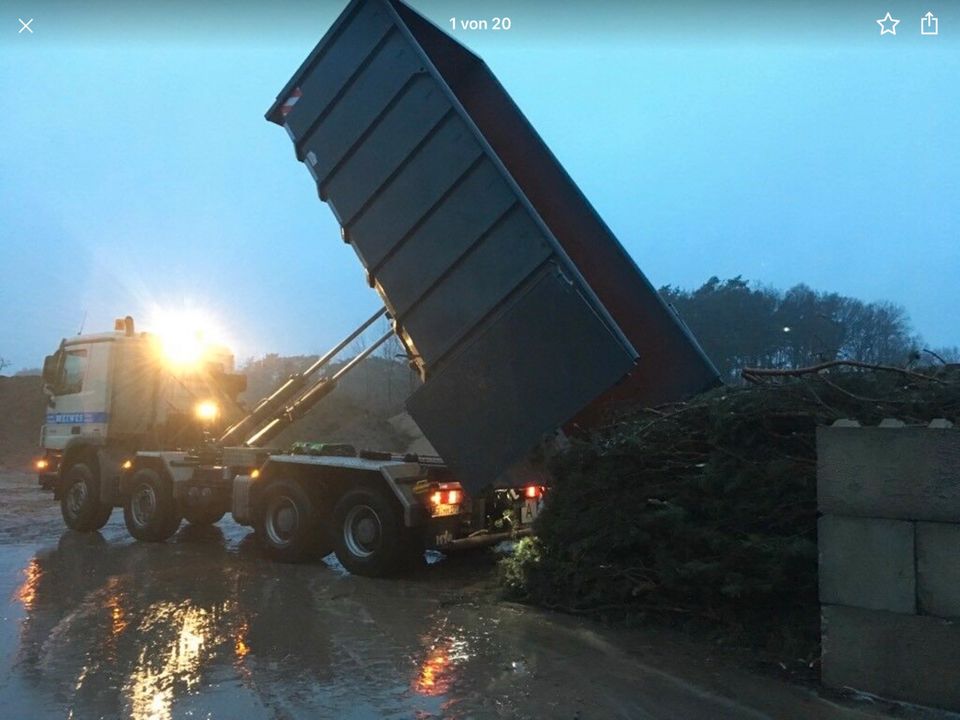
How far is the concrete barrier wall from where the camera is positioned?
163 inches

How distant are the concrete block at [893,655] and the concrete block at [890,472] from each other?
0.57 m

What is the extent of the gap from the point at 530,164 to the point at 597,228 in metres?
0.99

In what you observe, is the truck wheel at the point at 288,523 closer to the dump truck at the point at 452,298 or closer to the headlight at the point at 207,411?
the dump truck at the point at 452,298

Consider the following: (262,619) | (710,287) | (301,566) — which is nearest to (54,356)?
(301,566)

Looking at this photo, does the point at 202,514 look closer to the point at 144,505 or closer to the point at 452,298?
the point at 144,505

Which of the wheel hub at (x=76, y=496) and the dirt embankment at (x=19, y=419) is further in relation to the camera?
the dirt embankment at (x=19, y=419)

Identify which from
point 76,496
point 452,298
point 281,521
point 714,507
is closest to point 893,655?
point 714,507

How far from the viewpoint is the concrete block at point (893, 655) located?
4.10m

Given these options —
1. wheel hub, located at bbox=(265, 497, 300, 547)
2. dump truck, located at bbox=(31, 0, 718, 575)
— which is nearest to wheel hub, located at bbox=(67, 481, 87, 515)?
dump truck, located at bbox=(31, 0, 718, 575)

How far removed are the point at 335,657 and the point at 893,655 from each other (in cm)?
344

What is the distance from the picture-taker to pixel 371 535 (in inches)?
317

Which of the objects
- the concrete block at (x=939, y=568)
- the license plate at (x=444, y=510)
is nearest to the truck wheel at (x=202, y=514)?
the license plate at (x=444, y=510)

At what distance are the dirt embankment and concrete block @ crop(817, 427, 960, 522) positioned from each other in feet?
95.3

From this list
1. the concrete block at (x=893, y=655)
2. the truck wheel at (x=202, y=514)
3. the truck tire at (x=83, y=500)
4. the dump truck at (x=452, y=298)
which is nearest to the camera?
the concrete block at (x=893, y=655)
